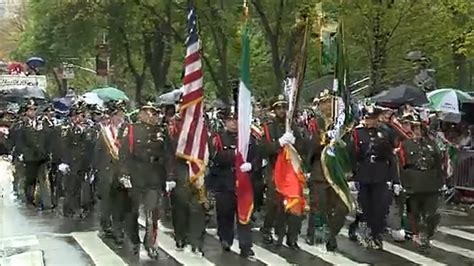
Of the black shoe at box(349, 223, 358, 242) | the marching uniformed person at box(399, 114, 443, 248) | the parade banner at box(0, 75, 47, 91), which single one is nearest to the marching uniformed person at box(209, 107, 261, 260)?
the black shoe at box(349, 223, 358, 242)

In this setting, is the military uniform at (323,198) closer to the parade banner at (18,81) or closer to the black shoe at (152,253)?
the black shoe at (152,253)

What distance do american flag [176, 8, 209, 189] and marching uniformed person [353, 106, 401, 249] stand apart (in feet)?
6.97

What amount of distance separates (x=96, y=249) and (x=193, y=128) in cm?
218

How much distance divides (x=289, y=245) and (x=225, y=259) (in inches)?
52.5

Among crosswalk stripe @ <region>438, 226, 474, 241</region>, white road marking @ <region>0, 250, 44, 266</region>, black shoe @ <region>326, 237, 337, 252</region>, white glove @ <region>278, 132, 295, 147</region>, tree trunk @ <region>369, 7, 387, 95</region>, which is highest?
tree trunk @ <region>369, 7, 387, 95</region>

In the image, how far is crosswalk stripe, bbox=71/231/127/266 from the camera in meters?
12.3

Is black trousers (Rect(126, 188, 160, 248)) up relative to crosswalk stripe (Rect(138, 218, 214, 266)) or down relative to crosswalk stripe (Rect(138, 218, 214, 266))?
up

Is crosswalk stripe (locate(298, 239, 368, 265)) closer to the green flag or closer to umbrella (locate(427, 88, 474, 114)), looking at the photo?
the green flag

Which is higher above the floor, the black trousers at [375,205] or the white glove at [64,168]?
the white glove at [64,168]

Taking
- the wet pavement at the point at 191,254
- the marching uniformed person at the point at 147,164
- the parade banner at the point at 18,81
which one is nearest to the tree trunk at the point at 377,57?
the wet pavement at the point at 191,254

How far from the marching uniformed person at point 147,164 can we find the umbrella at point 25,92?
21.8 metres

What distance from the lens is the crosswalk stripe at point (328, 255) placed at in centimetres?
1197

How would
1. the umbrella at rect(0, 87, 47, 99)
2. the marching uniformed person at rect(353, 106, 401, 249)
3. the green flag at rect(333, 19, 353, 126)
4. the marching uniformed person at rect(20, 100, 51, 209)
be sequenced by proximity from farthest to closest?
the umbrella at rect(0, 87, 47, 99), the marching uniformed person at rect(20, 100, 51, 209), the green flag at rect(333, 19, 353, 126), the marching uniformed person at rect(353, 106, 401, 249)

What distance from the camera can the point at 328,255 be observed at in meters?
12.6
